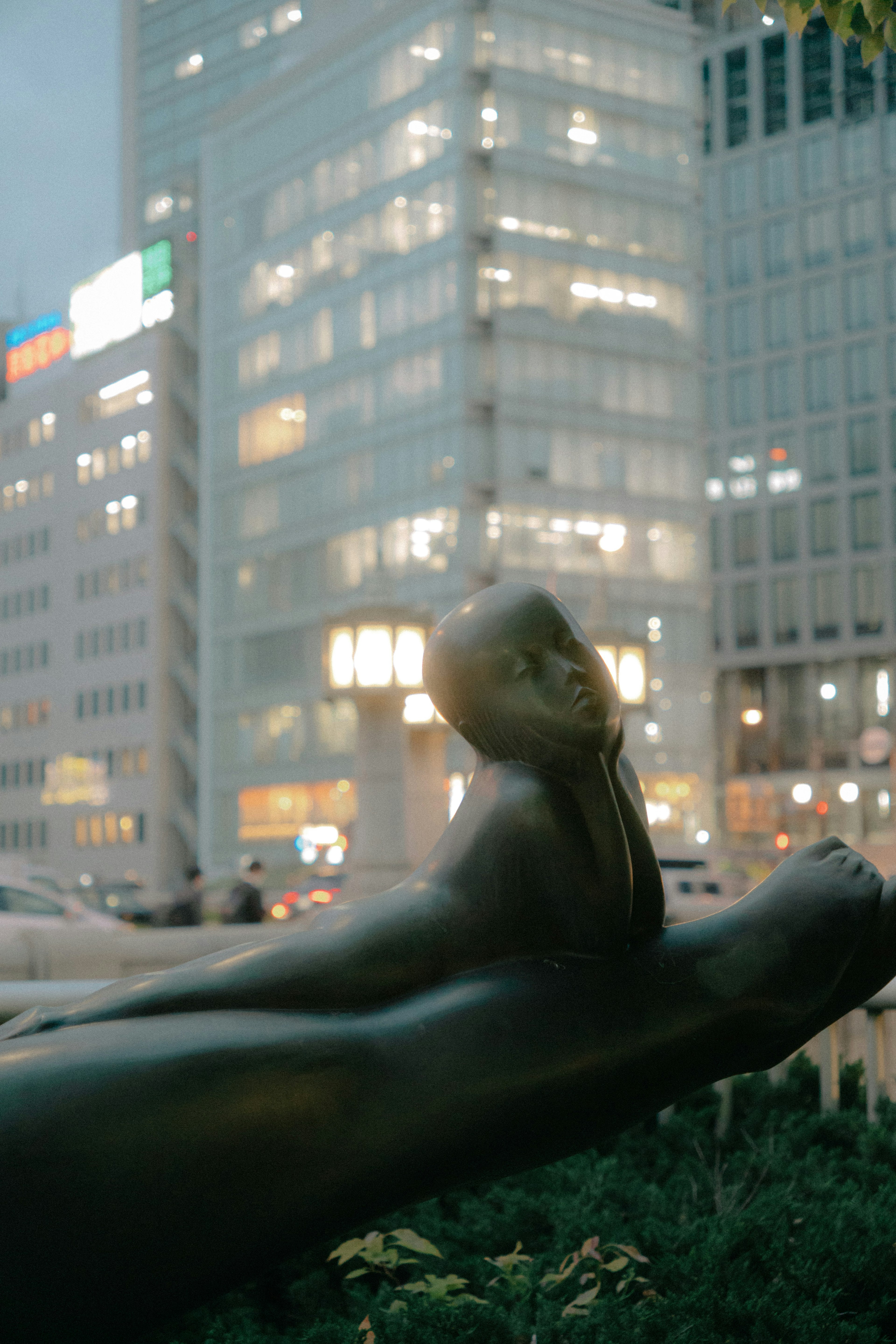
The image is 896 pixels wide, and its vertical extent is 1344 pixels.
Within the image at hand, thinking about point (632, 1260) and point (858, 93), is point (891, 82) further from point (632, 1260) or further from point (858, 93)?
point (632, 1260)

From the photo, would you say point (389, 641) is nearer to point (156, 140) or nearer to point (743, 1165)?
point (743, 1165)

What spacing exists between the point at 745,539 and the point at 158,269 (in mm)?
32233

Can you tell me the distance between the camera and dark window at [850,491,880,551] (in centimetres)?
6975

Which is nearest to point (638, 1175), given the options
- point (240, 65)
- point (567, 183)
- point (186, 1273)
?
point (186, 1273)

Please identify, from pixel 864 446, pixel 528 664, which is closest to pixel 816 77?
pixel 864 446

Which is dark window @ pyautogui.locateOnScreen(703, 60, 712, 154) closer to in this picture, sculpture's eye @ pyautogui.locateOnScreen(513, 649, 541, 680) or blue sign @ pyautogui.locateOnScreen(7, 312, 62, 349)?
blue sign @ pyautogui.locateOnScreen(7, 312, 62, 349)

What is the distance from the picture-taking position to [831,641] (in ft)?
230

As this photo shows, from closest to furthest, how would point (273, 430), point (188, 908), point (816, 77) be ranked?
point (188, 908) < point (273, 430) < point (816, 77)

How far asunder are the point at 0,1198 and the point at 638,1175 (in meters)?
2.33

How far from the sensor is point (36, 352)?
3147 inches

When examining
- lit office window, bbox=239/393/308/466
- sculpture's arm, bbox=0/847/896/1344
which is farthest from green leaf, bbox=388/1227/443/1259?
lit office window, bbox=239/393/308/466

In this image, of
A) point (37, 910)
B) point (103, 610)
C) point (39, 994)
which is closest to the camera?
point (39, 994)

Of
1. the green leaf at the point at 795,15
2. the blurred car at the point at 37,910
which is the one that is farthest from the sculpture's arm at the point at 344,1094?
the blurred car at the point at 37,910

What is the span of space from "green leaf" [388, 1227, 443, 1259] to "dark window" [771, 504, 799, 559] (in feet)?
230
